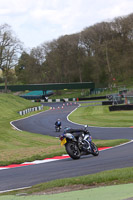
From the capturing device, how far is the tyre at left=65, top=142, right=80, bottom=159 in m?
15.3

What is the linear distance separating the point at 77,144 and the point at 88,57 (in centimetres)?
9560

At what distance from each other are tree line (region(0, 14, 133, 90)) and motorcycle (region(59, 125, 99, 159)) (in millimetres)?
76013

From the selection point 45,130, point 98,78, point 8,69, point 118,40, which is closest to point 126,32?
point 118,40

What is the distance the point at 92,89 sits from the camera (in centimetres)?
10519

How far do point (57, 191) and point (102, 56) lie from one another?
100274 mm

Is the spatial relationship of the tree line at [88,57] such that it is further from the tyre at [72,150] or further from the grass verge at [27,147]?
the tyre at [72,150]

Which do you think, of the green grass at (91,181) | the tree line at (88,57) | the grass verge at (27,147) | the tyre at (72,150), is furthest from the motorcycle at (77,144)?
the tree line at (88,57)

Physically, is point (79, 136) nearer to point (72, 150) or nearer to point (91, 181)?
point (72, 150)

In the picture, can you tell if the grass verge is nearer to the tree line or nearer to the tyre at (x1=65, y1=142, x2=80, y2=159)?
the tyre at (x1=65, y1=142, x2=80, y2=159)

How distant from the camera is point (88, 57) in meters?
110

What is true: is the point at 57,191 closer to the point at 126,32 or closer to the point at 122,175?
the point at 122,175

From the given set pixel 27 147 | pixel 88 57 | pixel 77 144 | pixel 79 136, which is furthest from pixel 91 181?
pixel 88 57

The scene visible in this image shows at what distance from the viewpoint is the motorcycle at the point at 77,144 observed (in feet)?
50.2

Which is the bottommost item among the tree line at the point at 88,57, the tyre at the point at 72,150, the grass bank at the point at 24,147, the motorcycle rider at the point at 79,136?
the grass bank at the point at 24,147
